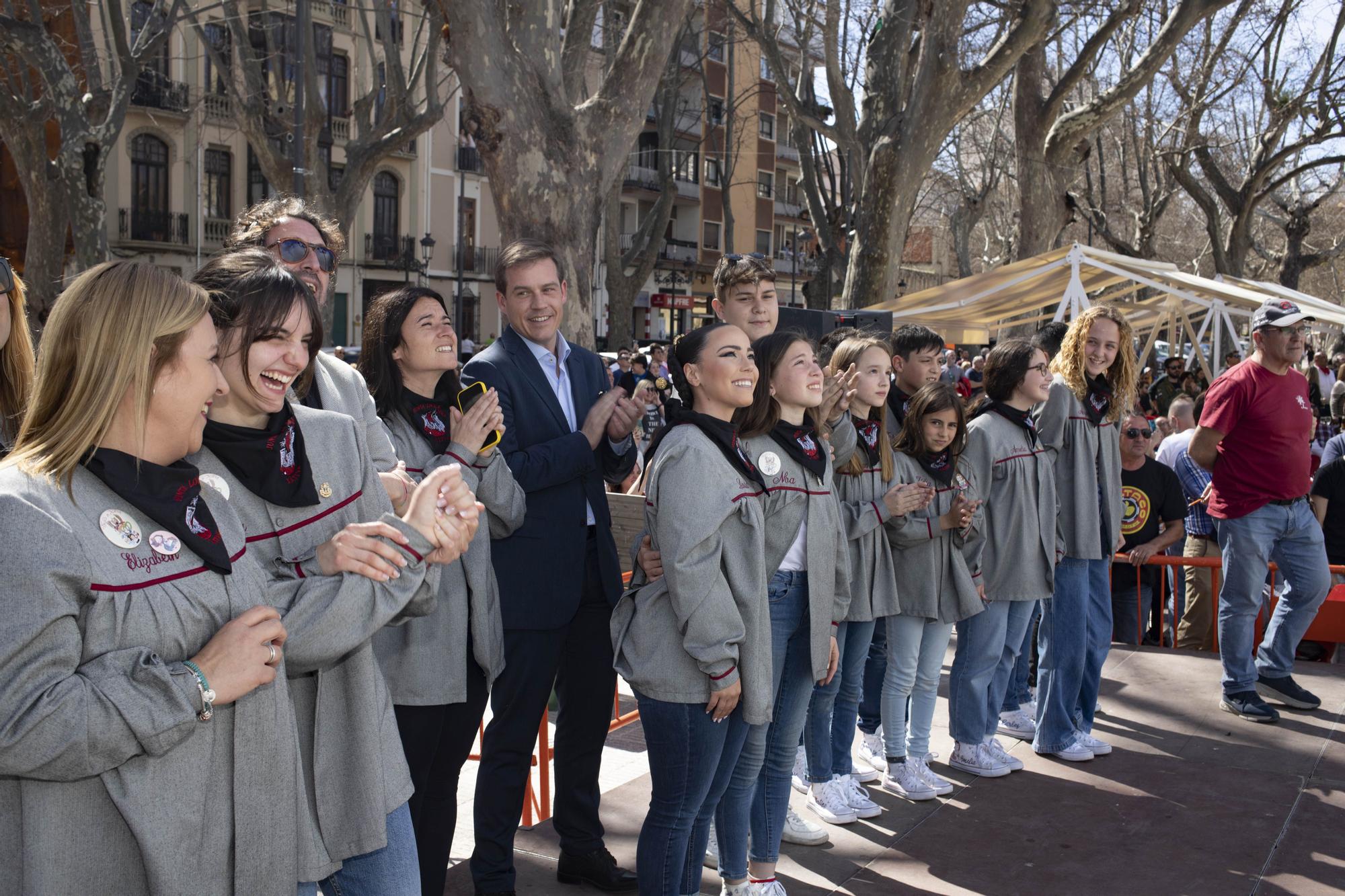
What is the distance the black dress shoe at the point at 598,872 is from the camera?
13.4 ft

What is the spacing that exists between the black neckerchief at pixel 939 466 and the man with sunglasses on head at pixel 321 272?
2.65 m

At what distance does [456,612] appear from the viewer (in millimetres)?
3473

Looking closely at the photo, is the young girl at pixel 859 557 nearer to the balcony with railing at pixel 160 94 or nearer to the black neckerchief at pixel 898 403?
the black neckerchief at pixel 898 403

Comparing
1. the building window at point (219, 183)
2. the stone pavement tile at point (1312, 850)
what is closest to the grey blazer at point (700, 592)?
the stone pavement tile at point (1312, 850)

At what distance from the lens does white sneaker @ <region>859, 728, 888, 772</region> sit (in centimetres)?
540

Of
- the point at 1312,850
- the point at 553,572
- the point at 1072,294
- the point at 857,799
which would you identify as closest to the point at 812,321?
the point at 857,799

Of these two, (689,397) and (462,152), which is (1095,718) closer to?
(689,397)

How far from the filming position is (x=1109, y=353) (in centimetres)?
555

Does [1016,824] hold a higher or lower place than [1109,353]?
lower

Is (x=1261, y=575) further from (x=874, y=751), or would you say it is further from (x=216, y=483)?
(x=216, y=483)

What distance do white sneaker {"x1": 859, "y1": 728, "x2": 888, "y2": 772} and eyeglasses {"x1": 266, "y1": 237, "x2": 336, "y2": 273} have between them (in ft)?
11.0

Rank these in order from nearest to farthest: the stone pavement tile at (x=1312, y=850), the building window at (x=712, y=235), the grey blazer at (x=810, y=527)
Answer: the grey blazer at (x=810, y=527)
the stone pavement tile at (x=1312, y=850)
the building window at (x=712, y=235)

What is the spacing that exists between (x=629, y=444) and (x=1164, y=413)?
1533cm

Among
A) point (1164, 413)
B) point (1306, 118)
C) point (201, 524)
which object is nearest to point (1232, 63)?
point (1306, 118)
